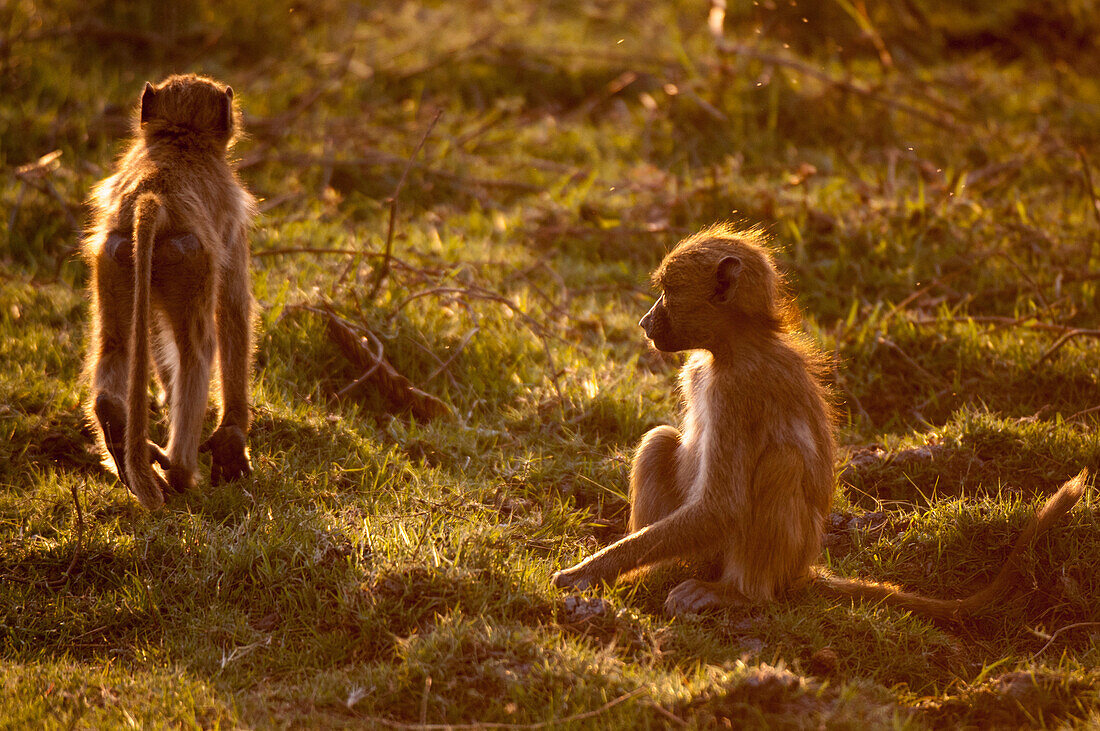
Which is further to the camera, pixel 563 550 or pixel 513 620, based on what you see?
pixel 563 550

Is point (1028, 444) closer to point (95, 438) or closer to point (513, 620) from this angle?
point (513, 620)

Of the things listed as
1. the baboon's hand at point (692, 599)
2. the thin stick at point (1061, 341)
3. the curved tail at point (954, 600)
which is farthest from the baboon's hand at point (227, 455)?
the thin stick at point (1061, 341)

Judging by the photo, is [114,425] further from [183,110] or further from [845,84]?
[845,84]

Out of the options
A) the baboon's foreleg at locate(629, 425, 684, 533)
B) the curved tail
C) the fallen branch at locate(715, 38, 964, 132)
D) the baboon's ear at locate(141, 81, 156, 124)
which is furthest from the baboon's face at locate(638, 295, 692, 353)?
the fallen branch at locate(715, 38, 964, 132)

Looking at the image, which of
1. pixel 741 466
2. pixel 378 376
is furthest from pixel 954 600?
pixel 378 376

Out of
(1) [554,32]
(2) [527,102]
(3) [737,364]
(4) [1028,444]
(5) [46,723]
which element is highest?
(1) [554,32]

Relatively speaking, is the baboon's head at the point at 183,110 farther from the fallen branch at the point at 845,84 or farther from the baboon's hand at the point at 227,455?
the fallen branch at the point at 845,84

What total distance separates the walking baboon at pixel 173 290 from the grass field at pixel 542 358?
0.96 feet

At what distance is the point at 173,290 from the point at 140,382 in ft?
1.33

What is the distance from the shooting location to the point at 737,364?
12.9ft

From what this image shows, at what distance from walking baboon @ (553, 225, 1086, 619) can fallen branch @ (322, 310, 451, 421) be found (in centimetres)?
133

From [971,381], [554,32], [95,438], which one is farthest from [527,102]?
[95,438]

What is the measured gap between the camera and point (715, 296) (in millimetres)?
3977

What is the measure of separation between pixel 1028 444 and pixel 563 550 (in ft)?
7.22
